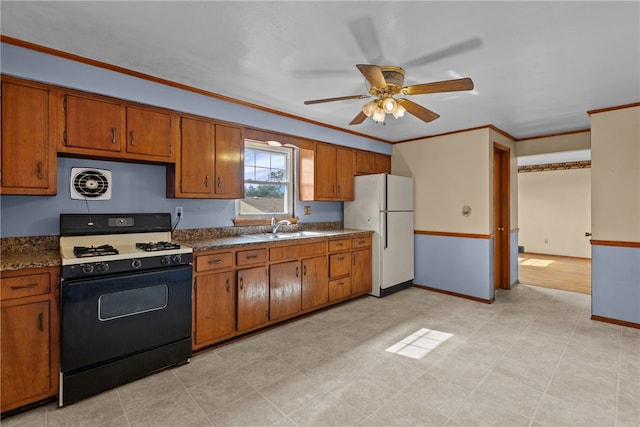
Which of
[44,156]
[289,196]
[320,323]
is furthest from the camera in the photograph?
[289,196]

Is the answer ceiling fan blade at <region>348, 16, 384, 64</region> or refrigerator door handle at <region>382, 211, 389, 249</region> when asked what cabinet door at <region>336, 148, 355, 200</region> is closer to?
refrigerator door handle at <region>382, 211, 389, 249</region>

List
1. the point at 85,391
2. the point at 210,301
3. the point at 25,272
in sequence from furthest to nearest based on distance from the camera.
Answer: the point at 210,301 → the point at 85,391 → the point at 25,272

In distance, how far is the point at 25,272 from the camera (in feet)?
6.48

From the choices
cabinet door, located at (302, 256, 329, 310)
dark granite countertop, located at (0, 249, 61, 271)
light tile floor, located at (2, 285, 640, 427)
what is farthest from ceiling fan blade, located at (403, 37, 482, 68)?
dark granite countertop, located at (0, 249, 61, 271)

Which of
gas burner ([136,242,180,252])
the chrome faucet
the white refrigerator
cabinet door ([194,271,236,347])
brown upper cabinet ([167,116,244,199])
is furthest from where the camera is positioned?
the white refrigerator

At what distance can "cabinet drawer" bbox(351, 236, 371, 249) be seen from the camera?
168 inches

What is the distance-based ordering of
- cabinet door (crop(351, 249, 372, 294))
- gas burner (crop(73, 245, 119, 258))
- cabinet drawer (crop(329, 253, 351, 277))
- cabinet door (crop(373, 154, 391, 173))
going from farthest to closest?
cabinet door (crop(373, 154, 391, 173))
cabinet door (crop(351, 249, 372, 294))
cabinet drawer (crop(329, 253, 351, 277))
gas burner (crop(73, 245, 119, 258))

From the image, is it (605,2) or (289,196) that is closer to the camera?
(605,2)

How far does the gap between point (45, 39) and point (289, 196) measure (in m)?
2.75

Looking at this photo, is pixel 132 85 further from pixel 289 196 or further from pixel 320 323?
pixel 320 323

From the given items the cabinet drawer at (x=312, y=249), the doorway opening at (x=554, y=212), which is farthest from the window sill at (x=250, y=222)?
the doorway opening at (x=554, y=212)

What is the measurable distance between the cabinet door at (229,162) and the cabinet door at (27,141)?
50.9 inches

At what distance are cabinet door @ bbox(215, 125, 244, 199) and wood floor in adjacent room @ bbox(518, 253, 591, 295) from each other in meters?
5.05

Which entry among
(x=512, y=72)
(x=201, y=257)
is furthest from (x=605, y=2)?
(x=201, y=257)
